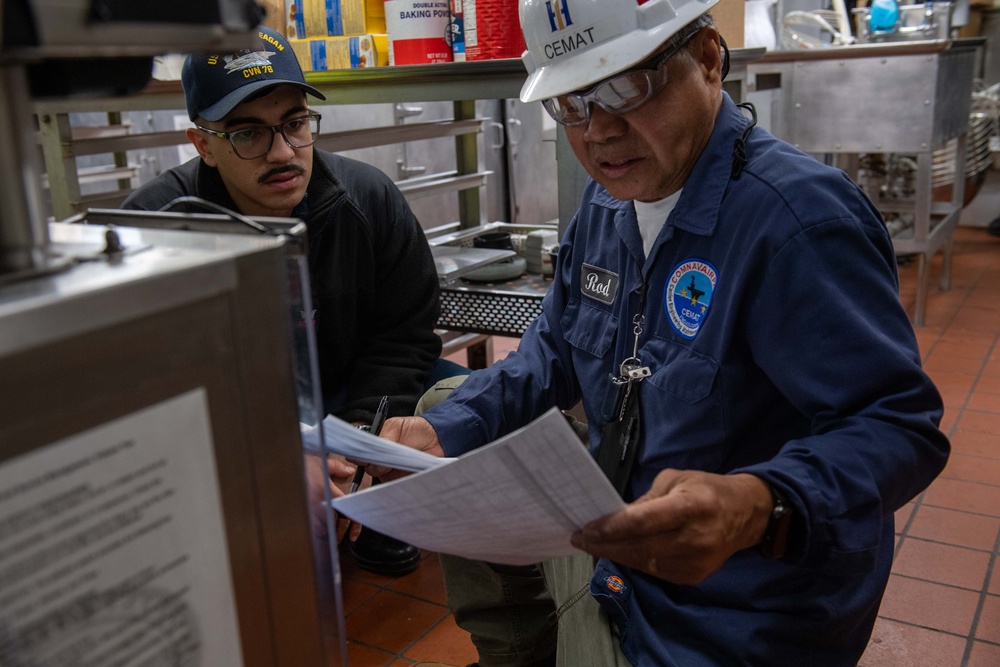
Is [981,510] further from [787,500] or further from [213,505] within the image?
[213,505]

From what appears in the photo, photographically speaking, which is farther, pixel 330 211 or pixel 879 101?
pixel 879 101

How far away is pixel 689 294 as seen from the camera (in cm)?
119

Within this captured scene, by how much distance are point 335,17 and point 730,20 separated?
1.03 m

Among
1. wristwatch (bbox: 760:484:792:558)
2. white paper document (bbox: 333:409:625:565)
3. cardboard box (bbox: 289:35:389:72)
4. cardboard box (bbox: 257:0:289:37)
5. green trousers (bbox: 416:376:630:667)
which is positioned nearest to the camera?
white paper document (bbox: 333:409:625:565)

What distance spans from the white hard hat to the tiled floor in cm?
126

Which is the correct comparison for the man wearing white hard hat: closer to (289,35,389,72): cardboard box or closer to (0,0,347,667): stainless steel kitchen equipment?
(0,0,347,667): stainless steel kitchen equipment

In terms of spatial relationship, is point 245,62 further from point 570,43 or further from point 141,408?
point 141,408

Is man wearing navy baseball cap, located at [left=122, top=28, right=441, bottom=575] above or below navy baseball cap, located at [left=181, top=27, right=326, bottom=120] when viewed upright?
below

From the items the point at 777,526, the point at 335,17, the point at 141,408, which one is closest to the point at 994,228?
the point at 335,17

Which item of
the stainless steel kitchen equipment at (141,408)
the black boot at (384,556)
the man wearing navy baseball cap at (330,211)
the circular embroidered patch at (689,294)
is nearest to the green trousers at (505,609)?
the circular embroidered patch at (689,294)

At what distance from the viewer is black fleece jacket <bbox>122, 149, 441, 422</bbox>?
2006 mm

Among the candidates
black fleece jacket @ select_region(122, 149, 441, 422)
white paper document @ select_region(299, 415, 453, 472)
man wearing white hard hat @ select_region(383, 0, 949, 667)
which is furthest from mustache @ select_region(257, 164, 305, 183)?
white paper document @ select_region(299, 415, 453, 472)

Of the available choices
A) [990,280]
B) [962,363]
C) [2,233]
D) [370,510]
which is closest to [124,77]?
[2,233]

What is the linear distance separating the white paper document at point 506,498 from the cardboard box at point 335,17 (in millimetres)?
1752
